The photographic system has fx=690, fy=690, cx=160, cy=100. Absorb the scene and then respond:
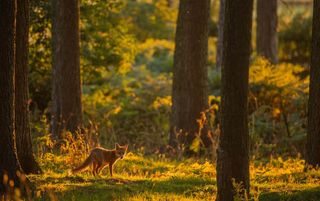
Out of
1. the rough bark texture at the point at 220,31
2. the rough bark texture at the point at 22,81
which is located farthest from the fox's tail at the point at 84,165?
the rough bark texture at the point at 220,31

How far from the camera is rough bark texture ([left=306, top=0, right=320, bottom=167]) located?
514 inches

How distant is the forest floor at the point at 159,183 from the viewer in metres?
10.5

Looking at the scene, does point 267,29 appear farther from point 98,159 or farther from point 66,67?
point 98,159

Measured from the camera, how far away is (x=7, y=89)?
32.1ft

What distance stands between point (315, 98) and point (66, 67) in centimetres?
608

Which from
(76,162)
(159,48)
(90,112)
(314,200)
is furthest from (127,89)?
(314,200)

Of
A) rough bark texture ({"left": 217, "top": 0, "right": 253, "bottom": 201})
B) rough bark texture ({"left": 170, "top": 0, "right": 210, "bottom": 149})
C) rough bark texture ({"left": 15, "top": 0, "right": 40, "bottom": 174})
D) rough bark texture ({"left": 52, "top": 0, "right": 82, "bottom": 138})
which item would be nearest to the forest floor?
rough bark texture ({"left": 217, "top": 0, "right": 253, "bottom": 201})

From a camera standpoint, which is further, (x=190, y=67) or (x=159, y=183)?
(x=190, y=67)

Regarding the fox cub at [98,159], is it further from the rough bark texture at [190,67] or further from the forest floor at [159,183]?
the rough bark texture at [190,67]

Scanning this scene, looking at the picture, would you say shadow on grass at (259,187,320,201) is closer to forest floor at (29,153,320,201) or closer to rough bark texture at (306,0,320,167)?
forest floor at (29,153,320,201)

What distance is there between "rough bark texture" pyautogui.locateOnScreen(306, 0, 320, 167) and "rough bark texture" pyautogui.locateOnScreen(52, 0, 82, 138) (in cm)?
564

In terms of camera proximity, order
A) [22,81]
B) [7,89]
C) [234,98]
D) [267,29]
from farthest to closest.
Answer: [267,29] < [22,81] < [7,89] < [234,98]

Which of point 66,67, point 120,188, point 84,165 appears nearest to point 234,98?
point 120,188

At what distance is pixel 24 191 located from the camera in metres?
10.0
